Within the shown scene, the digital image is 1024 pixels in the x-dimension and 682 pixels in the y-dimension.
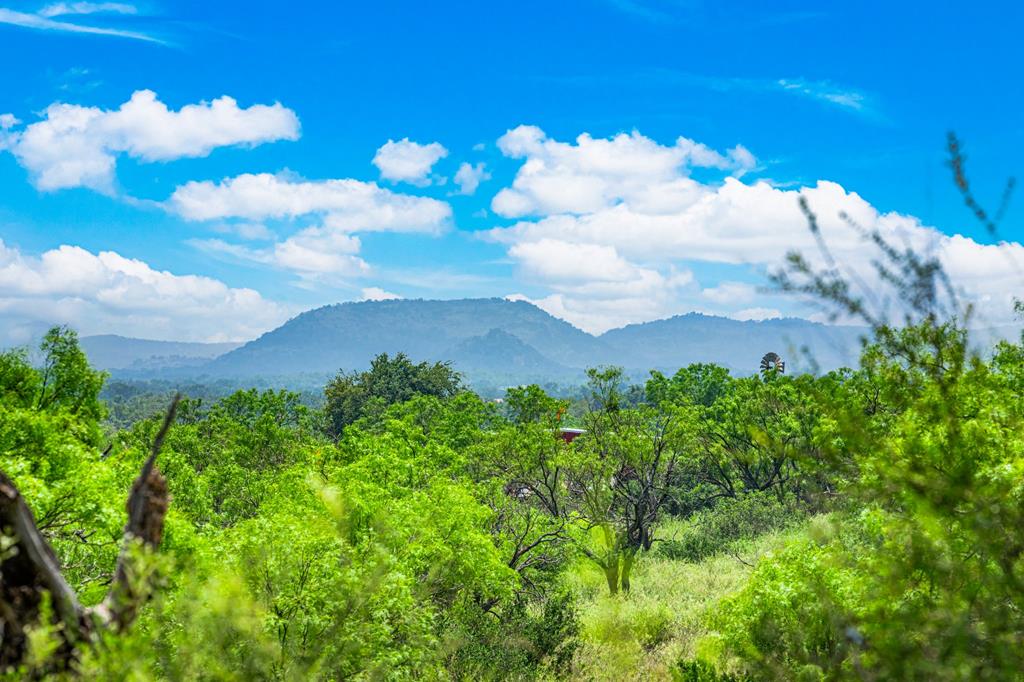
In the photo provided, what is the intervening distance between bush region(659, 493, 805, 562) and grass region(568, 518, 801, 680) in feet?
3.08

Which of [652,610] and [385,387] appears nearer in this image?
[652,610]

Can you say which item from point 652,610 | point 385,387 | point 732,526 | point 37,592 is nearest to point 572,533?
point 652,610

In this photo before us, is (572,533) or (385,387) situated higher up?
(385,387)

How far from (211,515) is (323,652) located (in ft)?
51.3

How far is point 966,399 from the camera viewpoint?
10.7 metres

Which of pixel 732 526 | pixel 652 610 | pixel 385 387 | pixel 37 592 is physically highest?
pixel 385 387

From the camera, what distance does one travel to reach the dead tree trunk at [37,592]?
609 cm

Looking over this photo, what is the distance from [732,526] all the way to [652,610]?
1473 cm

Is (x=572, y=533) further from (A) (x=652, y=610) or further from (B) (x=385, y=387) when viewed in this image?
(B) (x=385, y=387)

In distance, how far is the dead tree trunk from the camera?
20.0ft

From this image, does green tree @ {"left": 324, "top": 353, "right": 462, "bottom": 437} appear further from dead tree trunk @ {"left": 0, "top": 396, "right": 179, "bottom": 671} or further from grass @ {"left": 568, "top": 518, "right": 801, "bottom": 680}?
dead tree trunk @ {"left": 0, "top": 396, "right": 179, "bottom": 671}

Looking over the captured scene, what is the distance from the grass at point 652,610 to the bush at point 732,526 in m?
0.94

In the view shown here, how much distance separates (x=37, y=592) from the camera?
6238 mm

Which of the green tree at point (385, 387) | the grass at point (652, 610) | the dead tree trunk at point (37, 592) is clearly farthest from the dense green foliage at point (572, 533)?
the green tree at point (385, 387)
